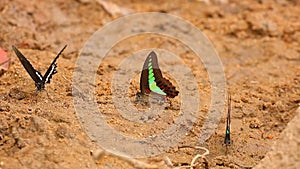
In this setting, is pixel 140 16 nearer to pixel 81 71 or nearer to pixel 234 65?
pixel 234 65

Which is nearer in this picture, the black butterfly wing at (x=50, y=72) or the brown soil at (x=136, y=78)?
the brown soil at (x=136, y=78)

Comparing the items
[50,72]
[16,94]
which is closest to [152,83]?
[50,72]

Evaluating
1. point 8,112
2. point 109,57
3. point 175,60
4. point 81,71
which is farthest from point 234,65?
point 8,112

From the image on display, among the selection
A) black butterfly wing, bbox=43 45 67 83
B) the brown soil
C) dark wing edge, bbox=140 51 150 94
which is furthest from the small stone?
dark wing edge, bbox=140 51 150 94

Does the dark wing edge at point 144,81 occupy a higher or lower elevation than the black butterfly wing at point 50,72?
higher

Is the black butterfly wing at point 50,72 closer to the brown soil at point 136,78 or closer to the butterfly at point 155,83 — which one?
the brown soil at point 136,78

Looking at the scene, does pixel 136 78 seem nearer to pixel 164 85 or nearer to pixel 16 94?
pixel 164 85

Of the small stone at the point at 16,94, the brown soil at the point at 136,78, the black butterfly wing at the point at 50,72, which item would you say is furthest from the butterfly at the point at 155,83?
the small stone at the point at 16,94
